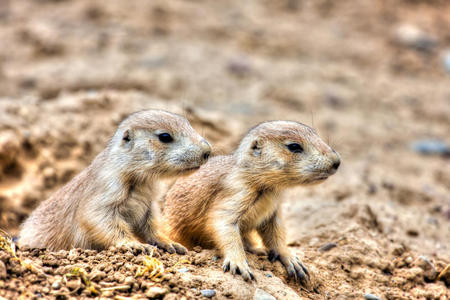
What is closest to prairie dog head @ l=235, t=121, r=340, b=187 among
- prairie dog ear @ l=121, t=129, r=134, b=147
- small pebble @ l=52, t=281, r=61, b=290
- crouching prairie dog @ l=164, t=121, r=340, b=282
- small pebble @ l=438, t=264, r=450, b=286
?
crouching prairie dog @ l=164, t=121, r=340, b=282

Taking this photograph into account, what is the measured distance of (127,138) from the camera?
510cm

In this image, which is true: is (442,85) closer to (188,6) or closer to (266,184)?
(188,6)

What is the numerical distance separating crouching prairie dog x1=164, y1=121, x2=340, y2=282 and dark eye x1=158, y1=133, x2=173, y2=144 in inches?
25.9

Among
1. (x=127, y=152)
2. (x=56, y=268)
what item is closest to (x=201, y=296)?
(x=56, y=268)

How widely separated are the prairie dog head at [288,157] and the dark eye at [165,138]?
75 centimetres

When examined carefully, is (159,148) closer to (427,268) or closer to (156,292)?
(156,292)

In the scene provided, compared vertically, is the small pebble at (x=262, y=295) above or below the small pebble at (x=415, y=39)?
below

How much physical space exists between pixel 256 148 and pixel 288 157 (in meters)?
0.36

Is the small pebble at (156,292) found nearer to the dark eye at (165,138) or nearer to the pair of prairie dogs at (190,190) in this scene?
the pair of prairie dogs at (190,190)

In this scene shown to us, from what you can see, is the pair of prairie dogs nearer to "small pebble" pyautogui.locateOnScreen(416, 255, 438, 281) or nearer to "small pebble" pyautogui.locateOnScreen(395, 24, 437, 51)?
"small pebble" pyautogui.locateOnScreen(416, 255, 438, 281)

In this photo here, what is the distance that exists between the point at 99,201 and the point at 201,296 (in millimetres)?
1399

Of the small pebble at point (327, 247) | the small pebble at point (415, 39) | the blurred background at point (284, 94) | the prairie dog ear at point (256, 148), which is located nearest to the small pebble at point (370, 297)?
the blurred background at point (284, 94)

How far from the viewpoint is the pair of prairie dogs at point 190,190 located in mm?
4891

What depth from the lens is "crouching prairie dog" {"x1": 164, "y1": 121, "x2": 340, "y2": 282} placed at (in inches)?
197
